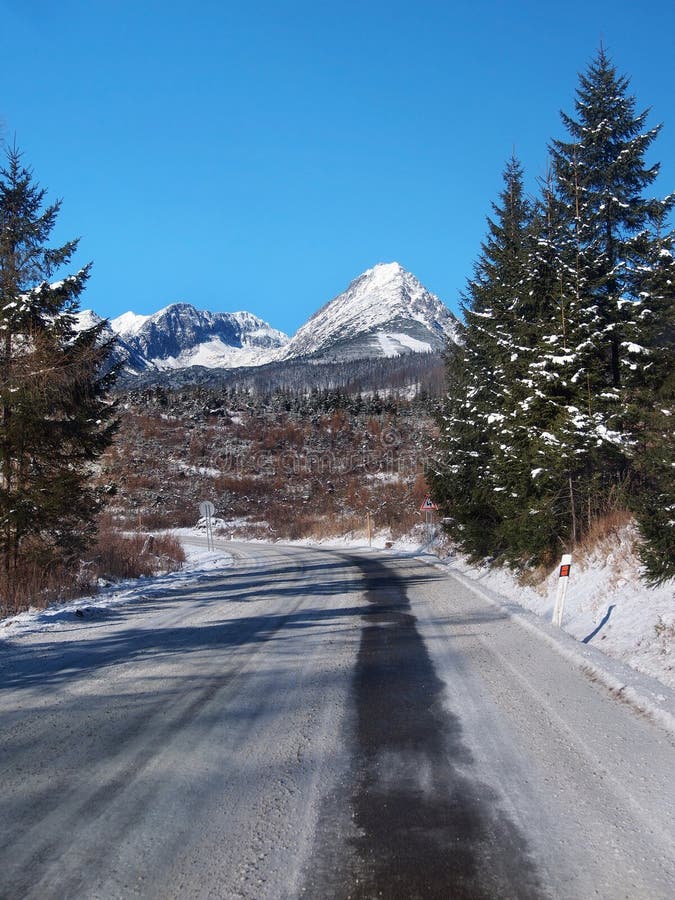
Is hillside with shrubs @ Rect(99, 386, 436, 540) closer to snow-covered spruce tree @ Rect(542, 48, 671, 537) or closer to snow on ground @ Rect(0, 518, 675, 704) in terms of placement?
snow-covered spruce tree @ Rect(542, 48, 671, 537)

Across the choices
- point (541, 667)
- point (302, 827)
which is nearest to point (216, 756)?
point (302, 827)

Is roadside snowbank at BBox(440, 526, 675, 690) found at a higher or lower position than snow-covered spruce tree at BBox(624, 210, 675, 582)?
lower

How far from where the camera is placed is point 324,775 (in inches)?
149

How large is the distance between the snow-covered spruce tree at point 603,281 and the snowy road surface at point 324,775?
5755mm

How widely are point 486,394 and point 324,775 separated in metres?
14.5

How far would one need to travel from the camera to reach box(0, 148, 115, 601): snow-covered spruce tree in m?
12.4

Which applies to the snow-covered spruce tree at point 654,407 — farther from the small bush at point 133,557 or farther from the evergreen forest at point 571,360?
the small bush at point 133,557

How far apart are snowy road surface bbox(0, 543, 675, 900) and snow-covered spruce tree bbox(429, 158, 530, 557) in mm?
8480

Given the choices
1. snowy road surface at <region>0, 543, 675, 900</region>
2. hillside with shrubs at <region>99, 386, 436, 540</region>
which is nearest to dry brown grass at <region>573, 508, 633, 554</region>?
snowy road surface at <region>0, 543, 675, 900</region>

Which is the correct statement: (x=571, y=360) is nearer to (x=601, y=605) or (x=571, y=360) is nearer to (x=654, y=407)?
(x=654, y=407)

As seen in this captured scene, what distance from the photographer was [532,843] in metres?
2.99

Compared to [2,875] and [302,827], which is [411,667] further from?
[2,875]

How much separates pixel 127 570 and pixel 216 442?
59.0 m

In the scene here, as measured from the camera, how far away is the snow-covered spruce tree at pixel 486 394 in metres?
14.7
